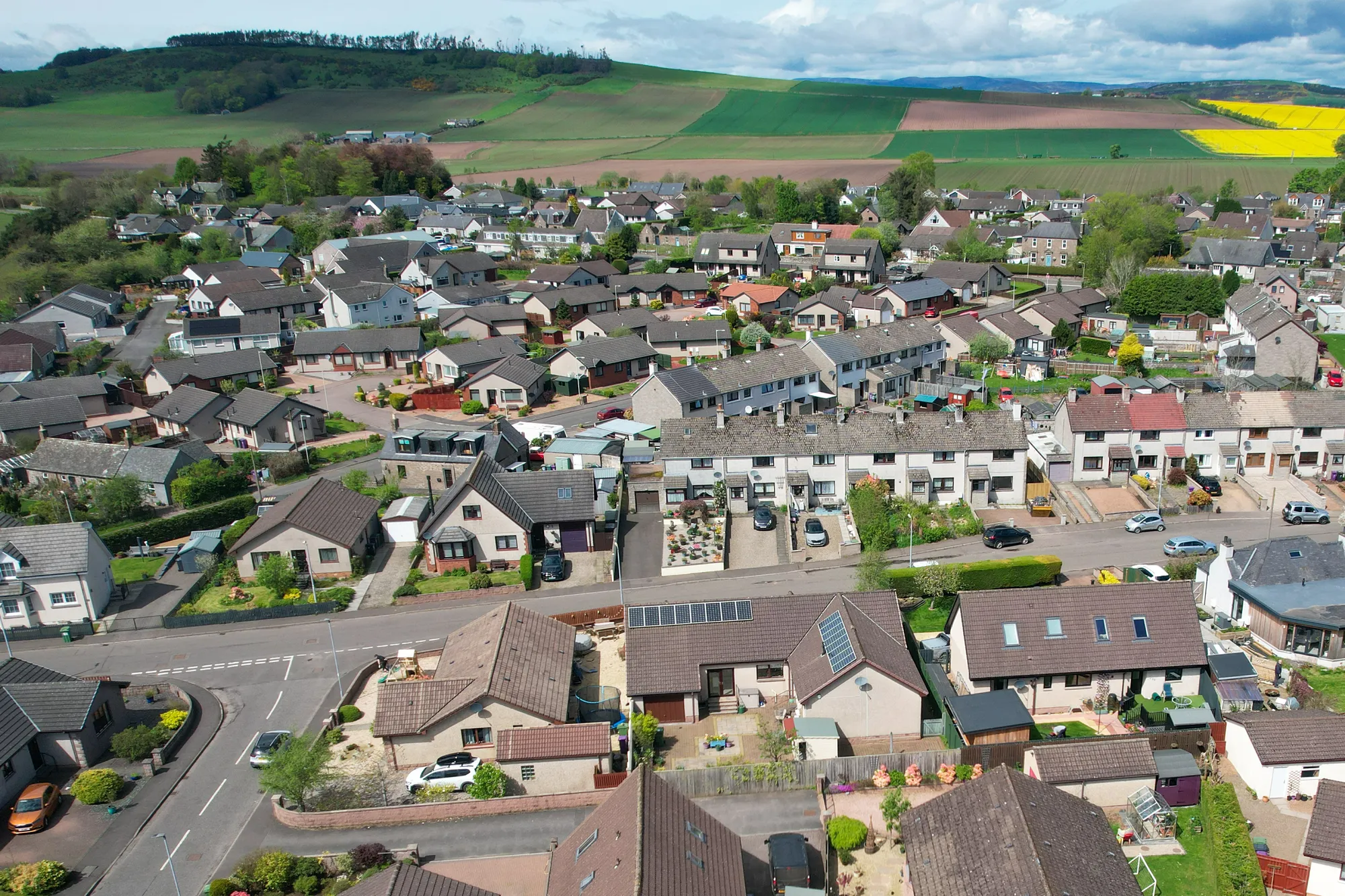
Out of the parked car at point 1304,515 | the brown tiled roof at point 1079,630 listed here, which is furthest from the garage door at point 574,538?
the parked car at point 1304,515

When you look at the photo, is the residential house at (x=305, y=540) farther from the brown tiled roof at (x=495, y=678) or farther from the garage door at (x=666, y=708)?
the garage door at (x=666, y=708)

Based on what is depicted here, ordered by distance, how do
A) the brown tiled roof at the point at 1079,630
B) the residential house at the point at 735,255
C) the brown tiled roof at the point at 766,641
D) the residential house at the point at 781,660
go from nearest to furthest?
1. the residential house at the point at 781,660
2. the brown tiled roof at the point at 1079,630
3. the brown tiled roof at the point at 766,641
4. the residential house at the point at 735,255

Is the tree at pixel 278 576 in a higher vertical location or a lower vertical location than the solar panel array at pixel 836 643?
lower

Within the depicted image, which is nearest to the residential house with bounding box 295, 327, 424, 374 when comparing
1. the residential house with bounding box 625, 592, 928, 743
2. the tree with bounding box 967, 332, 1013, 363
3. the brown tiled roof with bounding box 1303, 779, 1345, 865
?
the tree with bounding box 967, 332, 1013, 363

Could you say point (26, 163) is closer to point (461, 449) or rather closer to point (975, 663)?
point (461, 449)

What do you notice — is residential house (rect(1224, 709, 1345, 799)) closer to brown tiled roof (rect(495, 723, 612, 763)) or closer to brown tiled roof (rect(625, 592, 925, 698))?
brown tiled roof (rect(625, 592, 925, 698))

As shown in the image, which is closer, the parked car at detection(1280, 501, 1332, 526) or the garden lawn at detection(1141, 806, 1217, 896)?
the garden lawn at detection(1141, 806, 1217, 896)

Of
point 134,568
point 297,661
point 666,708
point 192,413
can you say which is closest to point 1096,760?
point 666,708
